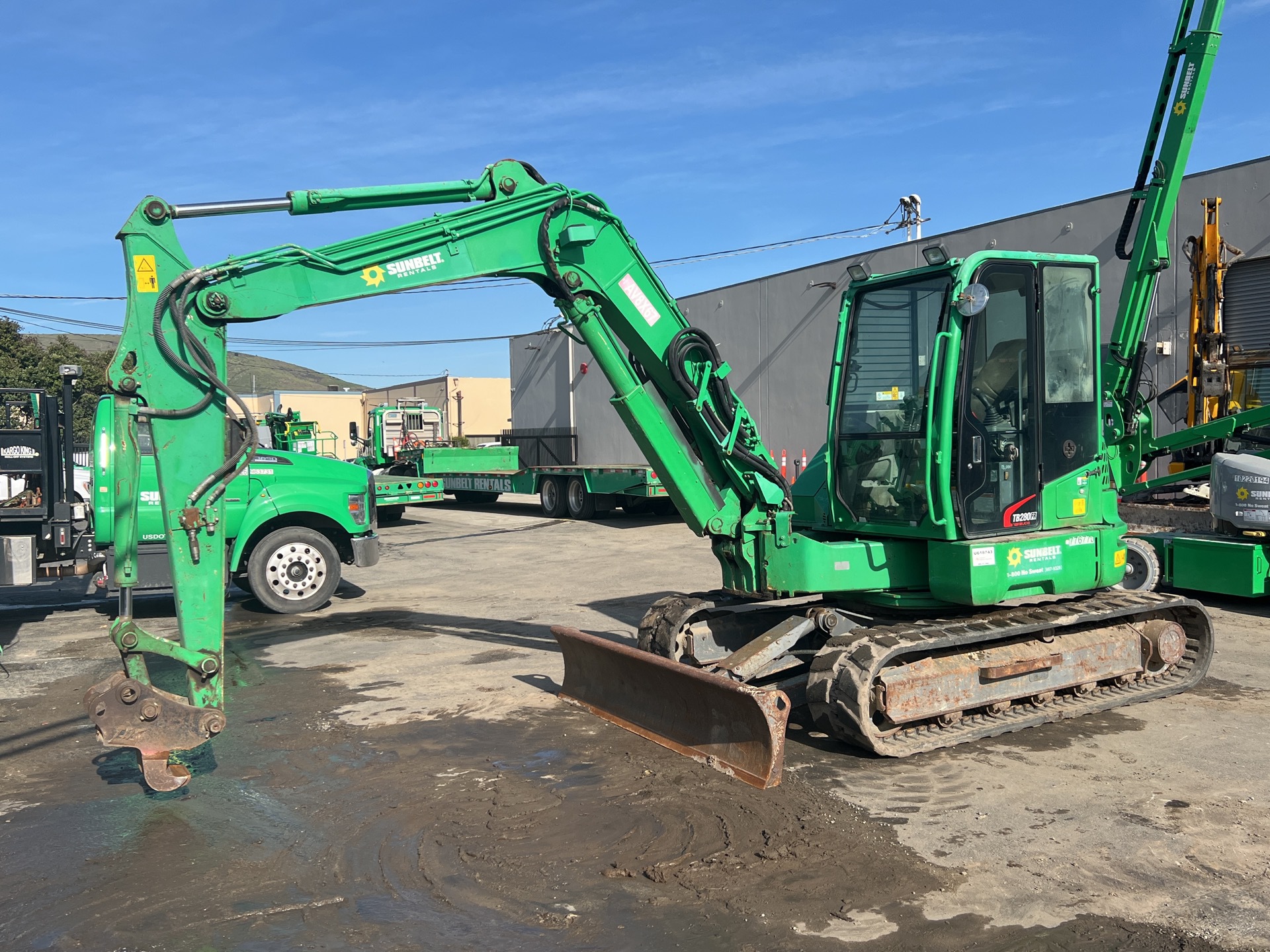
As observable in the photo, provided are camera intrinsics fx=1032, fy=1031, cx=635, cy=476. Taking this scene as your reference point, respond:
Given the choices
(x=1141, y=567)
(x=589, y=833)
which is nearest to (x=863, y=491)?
(x=589, y=833)

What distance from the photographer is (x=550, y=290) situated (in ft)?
22.7

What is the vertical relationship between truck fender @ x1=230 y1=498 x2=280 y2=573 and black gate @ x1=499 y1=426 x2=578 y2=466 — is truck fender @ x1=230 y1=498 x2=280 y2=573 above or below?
below

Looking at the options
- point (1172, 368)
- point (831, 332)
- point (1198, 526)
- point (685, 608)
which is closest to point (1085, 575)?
point (685, 608)

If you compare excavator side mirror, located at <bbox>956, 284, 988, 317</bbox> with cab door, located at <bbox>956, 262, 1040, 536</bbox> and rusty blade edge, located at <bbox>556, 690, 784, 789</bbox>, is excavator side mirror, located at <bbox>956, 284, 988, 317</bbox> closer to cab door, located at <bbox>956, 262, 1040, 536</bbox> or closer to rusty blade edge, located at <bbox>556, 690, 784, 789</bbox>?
cab door, located at <bbox>956, 262, 1040, 536</bbox>

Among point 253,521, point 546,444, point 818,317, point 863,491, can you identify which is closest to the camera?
point 863,491

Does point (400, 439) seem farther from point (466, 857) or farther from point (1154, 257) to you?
point (466, 857)

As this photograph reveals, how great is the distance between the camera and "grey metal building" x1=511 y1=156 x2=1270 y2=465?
1442 cm

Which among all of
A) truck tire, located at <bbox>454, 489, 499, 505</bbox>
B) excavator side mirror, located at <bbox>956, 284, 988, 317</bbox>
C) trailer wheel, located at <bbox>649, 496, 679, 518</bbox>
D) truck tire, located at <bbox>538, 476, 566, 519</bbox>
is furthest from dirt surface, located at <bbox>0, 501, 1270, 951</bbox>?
truck tire, located at <bbox>454, 489, 499, 505</bbox>

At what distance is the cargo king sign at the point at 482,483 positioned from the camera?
85.7 ft

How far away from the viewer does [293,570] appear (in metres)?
11.6

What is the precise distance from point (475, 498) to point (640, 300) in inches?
908

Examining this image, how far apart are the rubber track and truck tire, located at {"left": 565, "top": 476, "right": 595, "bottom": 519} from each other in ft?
52.7

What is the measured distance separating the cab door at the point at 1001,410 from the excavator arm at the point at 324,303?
4.25 feet

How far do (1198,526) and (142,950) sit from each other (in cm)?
1097
